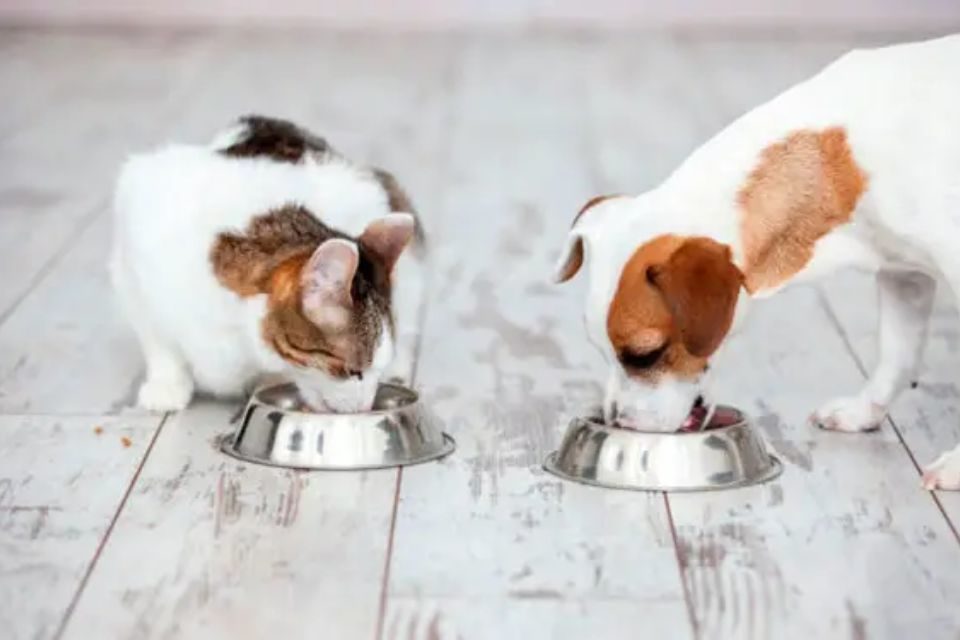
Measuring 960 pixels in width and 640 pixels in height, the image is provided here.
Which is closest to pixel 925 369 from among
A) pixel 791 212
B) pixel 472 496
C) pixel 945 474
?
pixel 945 474

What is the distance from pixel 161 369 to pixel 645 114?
2.98 m

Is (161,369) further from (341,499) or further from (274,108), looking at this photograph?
(274,108)

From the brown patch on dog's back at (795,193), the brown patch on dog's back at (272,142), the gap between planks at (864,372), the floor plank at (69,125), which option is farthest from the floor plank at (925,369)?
the floor plank at (69,125)

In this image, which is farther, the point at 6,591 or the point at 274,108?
the point at 274,108

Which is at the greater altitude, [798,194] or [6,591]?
[798,194]

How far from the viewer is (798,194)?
9.62ft

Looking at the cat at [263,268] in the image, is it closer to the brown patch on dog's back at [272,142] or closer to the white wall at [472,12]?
the brown patch on dog's back at [272,142]

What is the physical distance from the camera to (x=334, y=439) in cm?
302

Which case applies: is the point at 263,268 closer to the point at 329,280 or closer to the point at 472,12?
the point at 329,280

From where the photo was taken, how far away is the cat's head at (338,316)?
2.96 metres

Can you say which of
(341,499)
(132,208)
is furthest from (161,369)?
(341,499)

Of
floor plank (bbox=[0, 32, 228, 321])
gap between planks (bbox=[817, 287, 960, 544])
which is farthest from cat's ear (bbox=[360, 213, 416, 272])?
floor plank (bbox=[0, 32, 228, 321])

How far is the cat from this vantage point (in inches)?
118

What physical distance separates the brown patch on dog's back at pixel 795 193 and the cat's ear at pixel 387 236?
528mm
